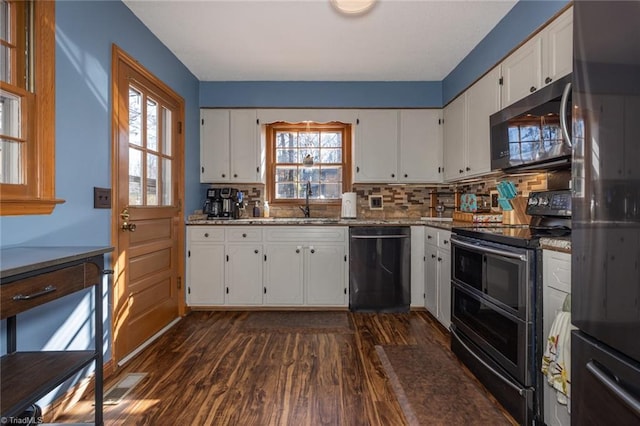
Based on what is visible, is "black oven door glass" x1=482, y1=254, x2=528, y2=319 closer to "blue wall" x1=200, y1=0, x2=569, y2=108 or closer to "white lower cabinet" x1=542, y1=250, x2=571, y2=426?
"white lower cabinet" x1=542, y1=250, x2=571, y2=426

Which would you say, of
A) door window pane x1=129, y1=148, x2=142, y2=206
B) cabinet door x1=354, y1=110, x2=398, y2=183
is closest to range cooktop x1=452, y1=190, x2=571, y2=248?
cabinet door x1=354, y1=110, x2=398, y2=183

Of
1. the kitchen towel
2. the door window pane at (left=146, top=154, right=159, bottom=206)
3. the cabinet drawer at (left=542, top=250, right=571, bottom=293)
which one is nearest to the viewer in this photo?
the kitchen towel

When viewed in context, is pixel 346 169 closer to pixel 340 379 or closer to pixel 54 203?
pixel 340 379

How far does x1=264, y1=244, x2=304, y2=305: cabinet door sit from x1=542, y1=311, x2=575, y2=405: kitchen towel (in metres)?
2.26

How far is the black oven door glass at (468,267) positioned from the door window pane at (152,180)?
2.36 metres

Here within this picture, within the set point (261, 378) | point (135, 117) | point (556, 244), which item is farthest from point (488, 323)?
point (135, 117)

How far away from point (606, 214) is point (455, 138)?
259 centimetres

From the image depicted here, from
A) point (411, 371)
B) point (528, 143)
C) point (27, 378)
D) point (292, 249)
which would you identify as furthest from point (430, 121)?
point (27, 378)

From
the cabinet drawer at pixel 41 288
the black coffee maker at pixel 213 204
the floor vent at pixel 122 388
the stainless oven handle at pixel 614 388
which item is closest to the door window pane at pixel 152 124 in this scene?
the black coffee maker at pixel 213 204

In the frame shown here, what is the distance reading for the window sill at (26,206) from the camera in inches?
55.4

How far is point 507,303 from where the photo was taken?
1721 mm

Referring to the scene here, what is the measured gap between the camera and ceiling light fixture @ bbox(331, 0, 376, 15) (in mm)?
2137

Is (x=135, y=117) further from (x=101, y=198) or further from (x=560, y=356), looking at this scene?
(x=560, y=356)

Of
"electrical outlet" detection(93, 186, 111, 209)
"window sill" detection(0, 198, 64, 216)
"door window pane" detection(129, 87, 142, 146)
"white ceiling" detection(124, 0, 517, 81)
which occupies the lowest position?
"window sill" detection(0, 198, 64, 216)
